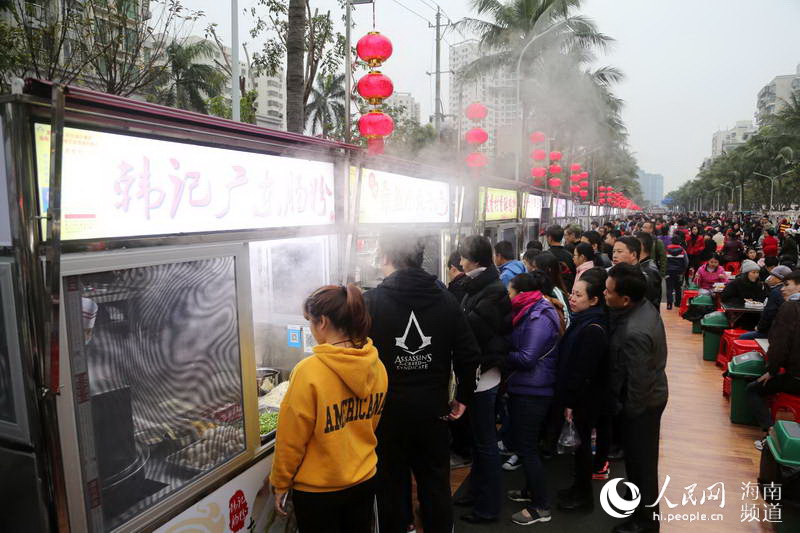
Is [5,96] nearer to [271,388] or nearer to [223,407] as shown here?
[223,407]

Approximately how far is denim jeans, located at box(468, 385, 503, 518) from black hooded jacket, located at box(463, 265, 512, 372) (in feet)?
0.86

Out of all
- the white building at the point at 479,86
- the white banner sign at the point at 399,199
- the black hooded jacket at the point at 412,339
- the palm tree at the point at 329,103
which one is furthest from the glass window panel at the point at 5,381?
the palm tree at the point at 329,103

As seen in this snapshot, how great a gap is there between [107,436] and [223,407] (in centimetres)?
64

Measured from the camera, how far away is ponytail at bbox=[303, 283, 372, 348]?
2.22 meters

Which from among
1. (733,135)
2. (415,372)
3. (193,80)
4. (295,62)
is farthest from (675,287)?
(733,135)

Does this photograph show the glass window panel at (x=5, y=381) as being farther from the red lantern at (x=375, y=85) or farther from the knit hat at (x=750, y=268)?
the knit hat at (x=750, y=268)

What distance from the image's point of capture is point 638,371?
3342 millimetres

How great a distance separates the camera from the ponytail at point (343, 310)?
87.4 inches

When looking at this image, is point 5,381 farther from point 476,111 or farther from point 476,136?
point 476,111

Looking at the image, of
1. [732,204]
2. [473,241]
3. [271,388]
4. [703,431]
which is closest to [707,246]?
[703,431]

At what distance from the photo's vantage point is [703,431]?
5465 mm

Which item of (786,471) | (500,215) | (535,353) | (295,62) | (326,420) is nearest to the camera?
(326,420)

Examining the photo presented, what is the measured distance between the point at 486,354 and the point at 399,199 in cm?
193

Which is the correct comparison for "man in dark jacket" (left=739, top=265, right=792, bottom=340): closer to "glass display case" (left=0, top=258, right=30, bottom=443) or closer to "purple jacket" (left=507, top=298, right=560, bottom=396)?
"purple jacket" (left=507, top=298, right=560, bottom=396)
